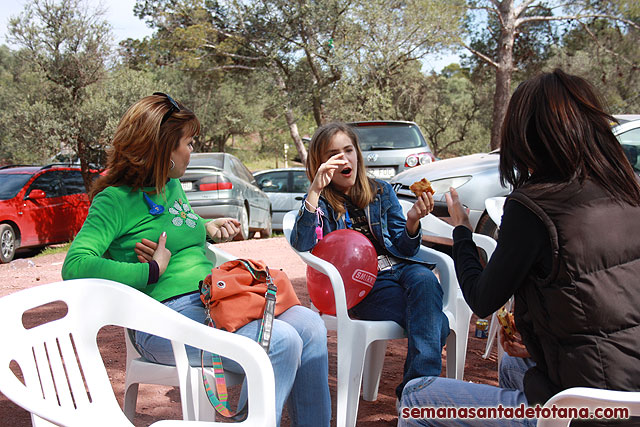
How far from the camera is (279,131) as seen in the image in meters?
40.5

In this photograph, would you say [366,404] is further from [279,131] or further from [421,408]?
[279,131]

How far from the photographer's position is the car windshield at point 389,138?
30.9 feet

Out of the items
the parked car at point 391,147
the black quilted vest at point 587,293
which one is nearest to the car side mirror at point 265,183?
the parked car at point 391,147

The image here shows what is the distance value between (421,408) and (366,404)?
1.41m

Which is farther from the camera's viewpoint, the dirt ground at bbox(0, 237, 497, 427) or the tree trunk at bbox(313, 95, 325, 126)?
the tree trunk at bbox(313, 95, 325, 126)

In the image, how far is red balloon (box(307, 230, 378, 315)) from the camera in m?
2.73

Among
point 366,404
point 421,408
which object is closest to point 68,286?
point 421,408

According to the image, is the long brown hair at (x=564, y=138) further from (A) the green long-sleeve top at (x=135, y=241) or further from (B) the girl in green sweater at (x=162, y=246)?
(A) the green long-sleeve top at (x=135, y=241)

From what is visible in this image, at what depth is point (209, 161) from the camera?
991 centimetres

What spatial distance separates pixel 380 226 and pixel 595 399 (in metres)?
1.75

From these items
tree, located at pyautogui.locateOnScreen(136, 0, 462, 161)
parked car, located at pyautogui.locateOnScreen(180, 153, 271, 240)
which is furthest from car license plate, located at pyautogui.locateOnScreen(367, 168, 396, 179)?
tree, located at pyautogui.locateOnScreen(136, 0, 462, 161)

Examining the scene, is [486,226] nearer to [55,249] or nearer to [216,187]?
[216,187]

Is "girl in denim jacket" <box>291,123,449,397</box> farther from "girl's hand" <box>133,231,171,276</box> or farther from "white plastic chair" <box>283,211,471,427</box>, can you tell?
"girl's hand" <box>133,231,171,276</box>

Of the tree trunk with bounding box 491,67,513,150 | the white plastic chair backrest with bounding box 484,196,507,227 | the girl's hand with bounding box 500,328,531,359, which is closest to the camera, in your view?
the girl's hand with bounding box 500,328,531,359
